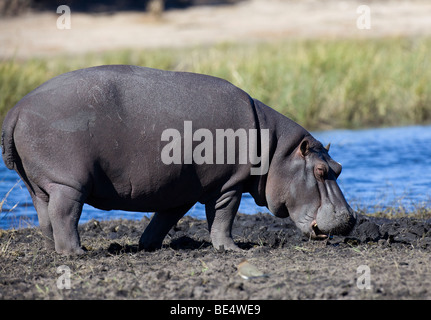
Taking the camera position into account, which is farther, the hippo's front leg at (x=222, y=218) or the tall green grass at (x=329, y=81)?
the tall green grass at (x=329, y=81)

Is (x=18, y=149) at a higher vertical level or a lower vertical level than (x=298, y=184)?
higher

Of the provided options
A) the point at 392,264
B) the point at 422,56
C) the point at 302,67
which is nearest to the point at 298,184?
the point at 392,264

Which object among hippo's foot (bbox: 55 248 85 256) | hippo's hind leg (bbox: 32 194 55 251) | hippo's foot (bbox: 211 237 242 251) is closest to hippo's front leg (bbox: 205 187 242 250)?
hippo's foot (bbox: 211 237 242 251)

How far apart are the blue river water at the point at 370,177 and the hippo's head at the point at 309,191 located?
227 cm

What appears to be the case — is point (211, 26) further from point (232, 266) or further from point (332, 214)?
point (232, 266)

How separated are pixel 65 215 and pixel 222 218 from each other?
1345 millimetres

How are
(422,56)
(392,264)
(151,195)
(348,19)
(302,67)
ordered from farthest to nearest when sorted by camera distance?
(348,19)
(422,56)
(302,67)
(151,195)
(392,264)

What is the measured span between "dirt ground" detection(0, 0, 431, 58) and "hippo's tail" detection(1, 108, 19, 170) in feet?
49.0

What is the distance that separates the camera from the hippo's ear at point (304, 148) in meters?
6.38

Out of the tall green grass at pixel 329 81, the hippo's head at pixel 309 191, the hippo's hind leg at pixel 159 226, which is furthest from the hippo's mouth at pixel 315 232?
the tall green grass at pixel 329 81

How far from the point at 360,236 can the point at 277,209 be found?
0.86 meters

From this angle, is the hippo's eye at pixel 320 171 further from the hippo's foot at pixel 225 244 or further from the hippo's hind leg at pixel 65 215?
the hippo's hind leg at pixel 65 215

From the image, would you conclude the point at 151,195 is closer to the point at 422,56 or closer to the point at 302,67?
the point at 302,67

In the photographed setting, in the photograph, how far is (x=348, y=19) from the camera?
25094 mm
